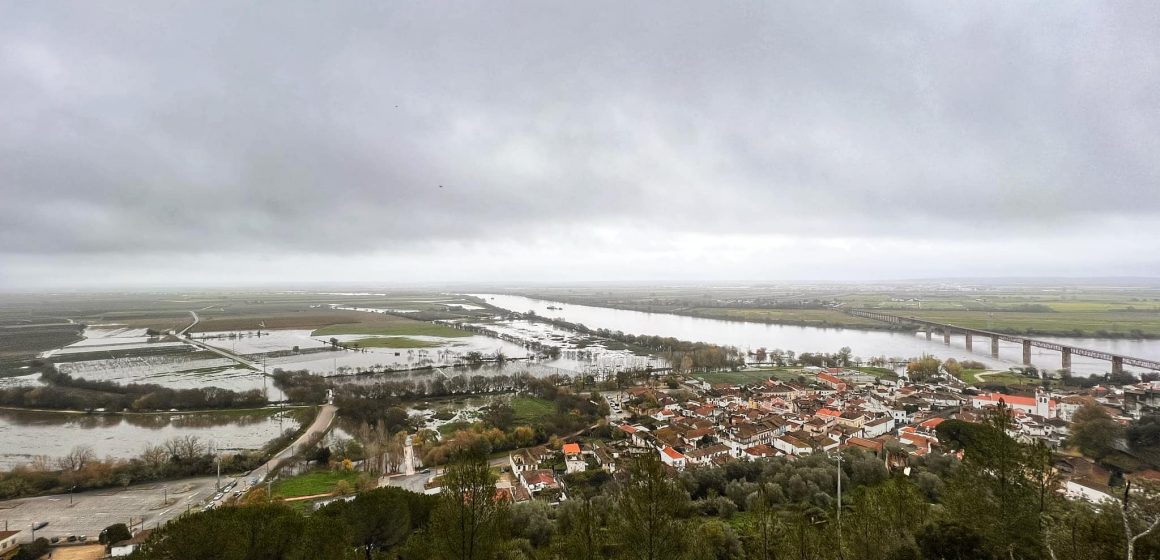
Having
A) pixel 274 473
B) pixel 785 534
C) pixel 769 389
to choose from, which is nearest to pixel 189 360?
pixel 274 473

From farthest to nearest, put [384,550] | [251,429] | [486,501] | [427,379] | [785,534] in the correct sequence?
[427,379] < [251,429] < [384,550] < [785,534] < [486,501]

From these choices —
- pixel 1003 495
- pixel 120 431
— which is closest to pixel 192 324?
pixel 120 431

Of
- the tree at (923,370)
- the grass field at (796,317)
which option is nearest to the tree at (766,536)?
the tree at (923,370)

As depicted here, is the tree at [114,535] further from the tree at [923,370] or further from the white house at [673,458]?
the tree at [923,370]

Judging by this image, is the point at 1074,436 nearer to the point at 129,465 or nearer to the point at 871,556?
the point at 871,556

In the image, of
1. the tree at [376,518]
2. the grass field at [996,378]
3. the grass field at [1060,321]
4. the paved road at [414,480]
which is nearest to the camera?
the tree at [376,518]
